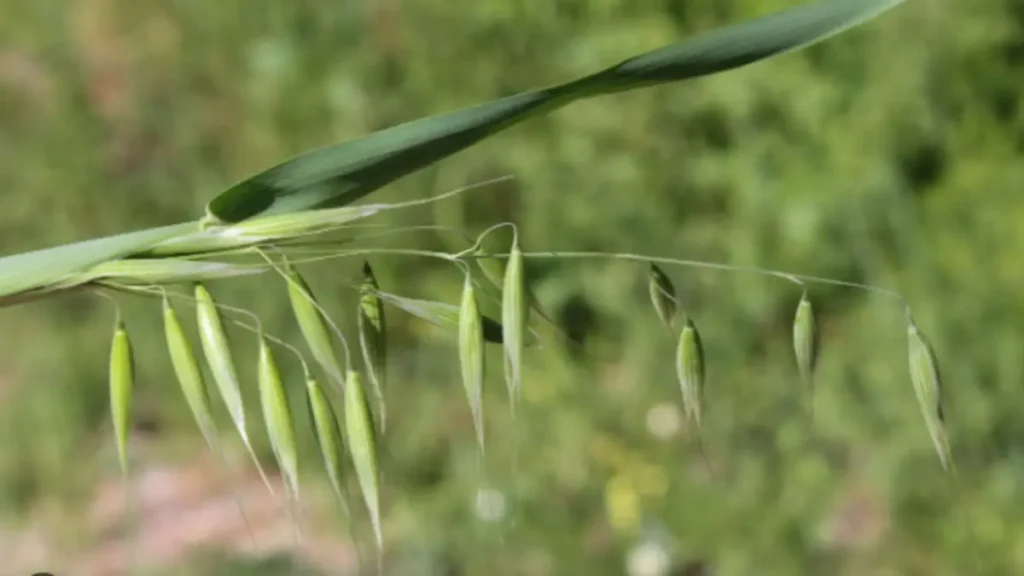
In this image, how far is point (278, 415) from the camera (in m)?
0.44

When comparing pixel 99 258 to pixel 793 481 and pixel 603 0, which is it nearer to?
pixel 793 481

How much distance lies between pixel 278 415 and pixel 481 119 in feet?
0.52

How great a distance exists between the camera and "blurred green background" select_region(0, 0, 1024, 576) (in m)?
1.27

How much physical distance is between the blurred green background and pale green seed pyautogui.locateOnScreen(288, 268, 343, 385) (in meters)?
0.65

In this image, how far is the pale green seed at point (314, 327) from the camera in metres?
0.43

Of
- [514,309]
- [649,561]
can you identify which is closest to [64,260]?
[514,309]

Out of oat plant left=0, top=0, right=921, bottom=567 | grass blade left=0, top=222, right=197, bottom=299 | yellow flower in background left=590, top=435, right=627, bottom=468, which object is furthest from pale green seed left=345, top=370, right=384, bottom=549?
yellow flower in background left=590, top=435, right=627, bottom=468

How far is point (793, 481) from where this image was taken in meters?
1.31

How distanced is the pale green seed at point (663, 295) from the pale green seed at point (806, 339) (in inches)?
2.4

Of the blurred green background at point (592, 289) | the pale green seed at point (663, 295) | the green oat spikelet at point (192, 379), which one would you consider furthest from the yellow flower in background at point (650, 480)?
the green oat spikelet at point (192, 379)

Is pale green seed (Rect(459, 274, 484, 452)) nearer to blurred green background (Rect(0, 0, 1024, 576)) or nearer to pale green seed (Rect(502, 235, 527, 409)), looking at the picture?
pale green seed (Rect(502, 235, 527, 409))

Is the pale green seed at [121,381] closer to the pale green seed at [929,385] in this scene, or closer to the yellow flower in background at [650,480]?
the pale green seed at [929,385]

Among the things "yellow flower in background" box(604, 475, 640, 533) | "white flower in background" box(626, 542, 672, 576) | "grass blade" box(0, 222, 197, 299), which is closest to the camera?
"grass blade" box(0, 222, 197, 299)

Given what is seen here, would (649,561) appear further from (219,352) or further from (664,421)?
(219,352)
